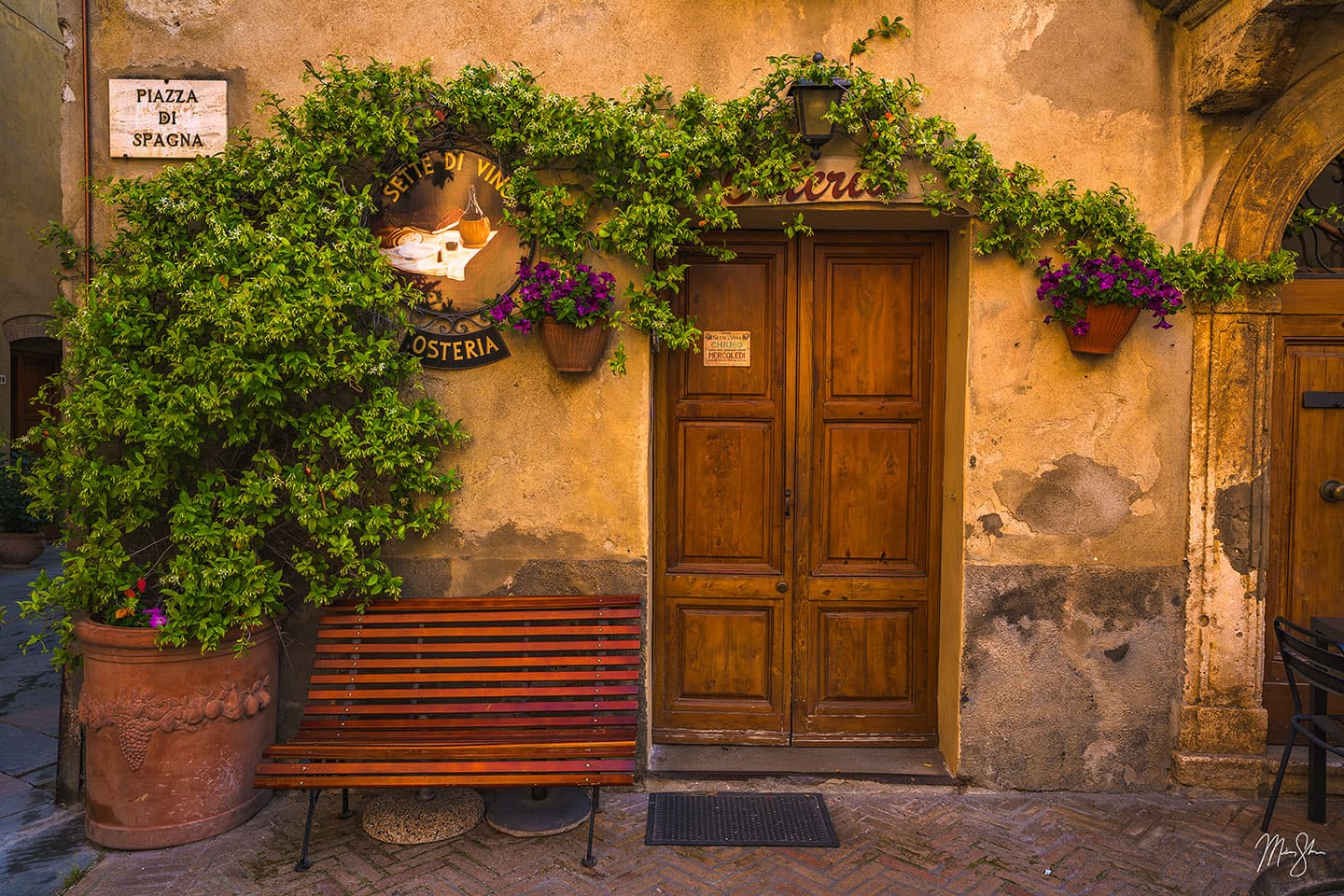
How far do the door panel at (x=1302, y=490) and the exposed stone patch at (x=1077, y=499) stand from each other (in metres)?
0.80

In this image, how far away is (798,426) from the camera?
4.46 m

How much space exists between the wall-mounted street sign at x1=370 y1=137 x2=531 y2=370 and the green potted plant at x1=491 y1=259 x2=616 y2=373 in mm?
179

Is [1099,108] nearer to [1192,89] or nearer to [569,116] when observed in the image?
[1192,89]

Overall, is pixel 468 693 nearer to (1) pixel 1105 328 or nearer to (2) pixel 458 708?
(2) pixel 458 708

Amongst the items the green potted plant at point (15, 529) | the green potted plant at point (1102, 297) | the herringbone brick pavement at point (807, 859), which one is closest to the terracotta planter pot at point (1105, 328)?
the green potted plant at point (1102, 297)

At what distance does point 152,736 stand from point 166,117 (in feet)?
9.13

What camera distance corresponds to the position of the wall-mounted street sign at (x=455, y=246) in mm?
4090

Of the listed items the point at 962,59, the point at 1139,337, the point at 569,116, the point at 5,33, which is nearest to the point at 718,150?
the point at 569,116

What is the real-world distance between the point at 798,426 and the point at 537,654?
5.67 feet

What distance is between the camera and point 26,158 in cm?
1137

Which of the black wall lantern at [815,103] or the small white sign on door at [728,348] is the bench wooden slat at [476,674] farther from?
the black wall lantern at [815,103]

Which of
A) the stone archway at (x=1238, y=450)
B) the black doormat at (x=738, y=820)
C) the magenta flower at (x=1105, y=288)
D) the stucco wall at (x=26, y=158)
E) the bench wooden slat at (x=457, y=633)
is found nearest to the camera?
the black doormat at (x=738, y=820)

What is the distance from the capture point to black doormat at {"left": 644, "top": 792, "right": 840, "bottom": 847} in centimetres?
367

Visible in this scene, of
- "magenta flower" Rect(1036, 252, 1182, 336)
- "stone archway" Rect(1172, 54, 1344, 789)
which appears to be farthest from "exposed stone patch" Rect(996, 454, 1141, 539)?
"magenta flower" Rect(1036, 252, 1182, 336)
